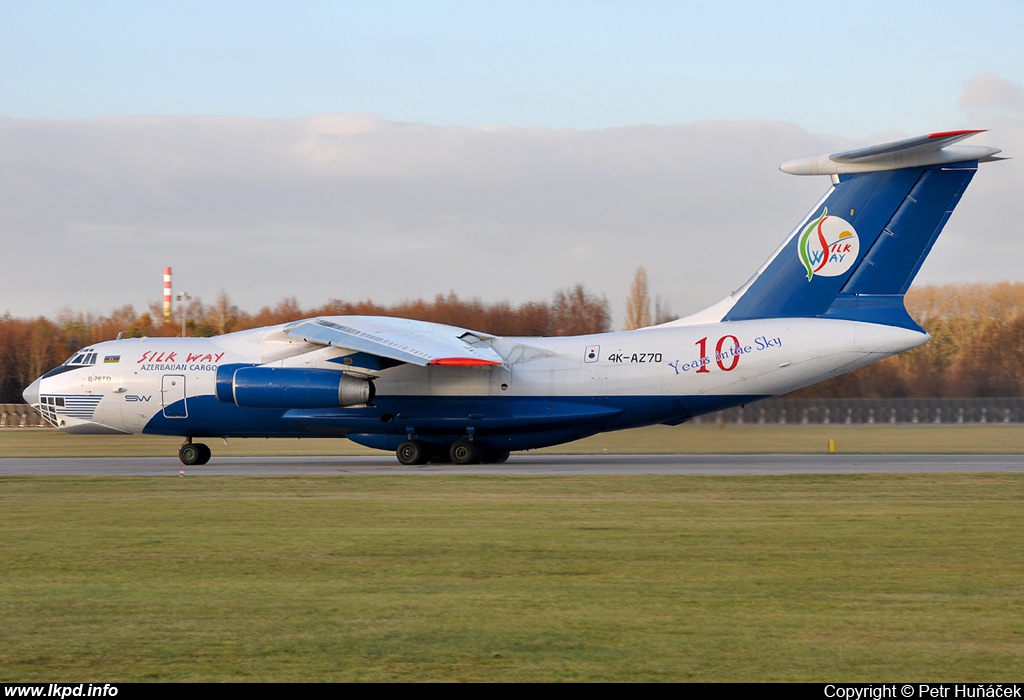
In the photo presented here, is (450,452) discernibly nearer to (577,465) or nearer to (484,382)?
(484,382)

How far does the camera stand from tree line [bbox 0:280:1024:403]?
114 ft

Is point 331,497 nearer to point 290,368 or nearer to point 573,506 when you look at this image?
point 573,506

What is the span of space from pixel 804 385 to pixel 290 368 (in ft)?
35.0

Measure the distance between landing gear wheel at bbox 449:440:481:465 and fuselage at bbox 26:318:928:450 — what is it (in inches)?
9.7

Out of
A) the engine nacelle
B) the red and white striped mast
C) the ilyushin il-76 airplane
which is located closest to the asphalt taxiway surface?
the ilyushin il-76 airplane

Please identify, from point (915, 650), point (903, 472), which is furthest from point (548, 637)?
point (903, 472)

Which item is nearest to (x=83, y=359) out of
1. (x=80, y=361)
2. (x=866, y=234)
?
(x=80, y=361)

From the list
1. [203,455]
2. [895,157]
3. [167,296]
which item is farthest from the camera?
[167,296]

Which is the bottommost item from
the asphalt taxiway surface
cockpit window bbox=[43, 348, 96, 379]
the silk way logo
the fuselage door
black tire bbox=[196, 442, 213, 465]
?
the asphalt taxiway surface

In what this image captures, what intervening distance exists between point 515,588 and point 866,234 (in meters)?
15.1

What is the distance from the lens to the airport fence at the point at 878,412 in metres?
29.8

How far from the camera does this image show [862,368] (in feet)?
99.0

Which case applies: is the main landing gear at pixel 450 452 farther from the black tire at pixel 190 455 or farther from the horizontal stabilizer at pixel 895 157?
the horizontal stabilizer at pixel 895 157

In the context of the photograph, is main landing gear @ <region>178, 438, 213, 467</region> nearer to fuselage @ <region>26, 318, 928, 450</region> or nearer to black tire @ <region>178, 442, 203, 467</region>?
black tire @ <region>178, 442, 203, 467</region>
